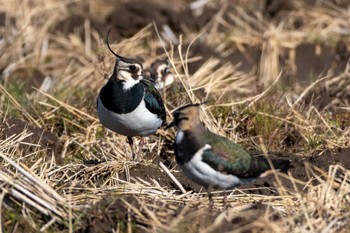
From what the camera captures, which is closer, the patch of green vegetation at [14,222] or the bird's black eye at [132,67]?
the patch of green vegetation at [14,222]

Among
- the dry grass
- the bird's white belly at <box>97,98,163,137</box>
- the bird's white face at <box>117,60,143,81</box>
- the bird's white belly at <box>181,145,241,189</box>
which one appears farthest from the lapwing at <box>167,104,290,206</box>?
the bird's white face at <box>117,60,143,81</box>

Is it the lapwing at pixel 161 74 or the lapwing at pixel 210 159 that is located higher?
the lapwing at pixel 210 159

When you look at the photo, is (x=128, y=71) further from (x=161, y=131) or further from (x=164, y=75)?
(x=164, y=75)

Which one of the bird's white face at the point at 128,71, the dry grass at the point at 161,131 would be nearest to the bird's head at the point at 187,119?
the dry grass at the point at 161,131

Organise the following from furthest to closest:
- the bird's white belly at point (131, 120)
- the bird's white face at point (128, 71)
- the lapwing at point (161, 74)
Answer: the lapwing at point (161, 74)
the bird's white face at point (128, 71)
the bird's white belly at point (131, 120)

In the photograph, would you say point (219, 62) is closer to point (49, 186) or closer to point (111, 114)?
point (111, 114)

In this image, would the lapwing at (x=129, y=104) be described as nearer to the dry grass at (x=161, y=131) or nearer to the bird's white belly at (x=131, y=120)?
the bird's white belly at (x=131, y=120)

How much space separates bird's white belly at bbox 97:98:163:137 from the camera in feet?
22.5

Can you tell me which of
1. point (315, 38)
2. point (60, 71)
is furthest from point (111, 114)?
point (315, 38)

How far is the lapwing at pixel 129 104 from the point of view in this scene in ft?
22.5

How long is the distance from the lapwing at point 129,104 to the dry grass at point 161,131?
29cm

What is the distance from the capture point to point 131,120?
688 cm

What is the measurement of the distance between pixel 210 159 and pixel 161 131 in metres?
2.40

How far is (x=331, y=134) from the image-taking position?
7695 mm
